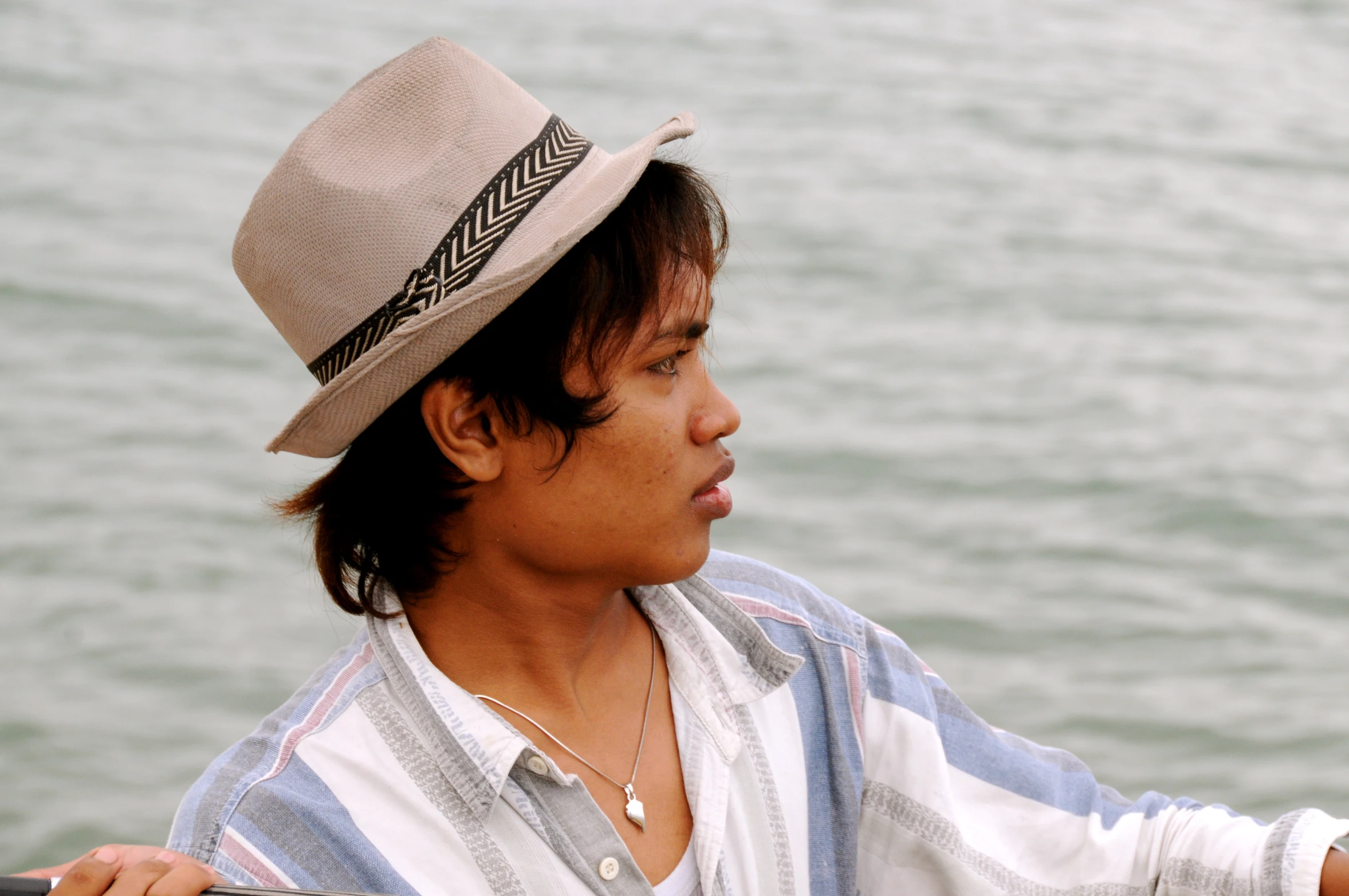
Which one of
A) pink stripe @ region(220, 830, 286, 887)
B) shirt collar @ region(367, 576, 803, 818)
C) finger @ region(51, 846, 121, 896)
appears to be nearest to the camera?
finger @ region(51, 846, 121, 896)

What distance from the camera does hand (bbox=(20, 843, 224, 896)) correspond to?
1244 mm

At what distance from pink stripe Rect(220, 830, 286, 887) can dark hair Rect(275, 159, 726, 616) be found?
0.28 m

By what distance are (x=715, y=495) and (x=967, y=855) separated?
0.44 meters

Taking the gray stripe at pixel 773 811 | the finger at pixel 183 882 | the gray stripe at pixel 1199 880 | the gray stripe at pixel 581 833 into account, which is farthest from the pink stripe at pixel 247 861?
the gray stripe at pixel 1199 880

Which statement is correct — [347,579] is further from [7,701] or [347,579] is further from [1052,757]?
[7,701]

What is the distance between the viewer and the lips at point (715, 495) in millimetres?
1605

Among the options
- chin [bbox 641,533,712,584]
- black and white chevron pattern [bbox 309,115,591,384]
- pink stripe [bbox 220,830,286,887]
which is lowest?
pink stripe [bbox 220,830,286,887]

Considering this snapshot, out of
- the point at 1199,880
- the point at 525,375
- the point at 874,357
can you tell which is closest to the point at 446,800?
the point at 525,375

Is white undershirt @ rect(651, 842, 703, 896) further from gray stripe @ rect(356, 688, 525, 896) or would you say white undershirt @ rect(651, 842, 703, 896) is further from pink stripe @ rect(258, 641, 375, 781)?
pink stripe @ rect(258, 641, 375, 781)

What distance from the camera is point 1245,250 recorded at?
270 inches

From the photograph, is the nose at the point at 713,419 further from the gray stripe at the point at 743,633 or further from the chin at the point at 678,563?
the gray stripe at the point at 743,633

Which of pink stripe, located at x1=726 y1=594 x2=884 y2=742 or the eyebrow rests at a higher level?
the eyebrow

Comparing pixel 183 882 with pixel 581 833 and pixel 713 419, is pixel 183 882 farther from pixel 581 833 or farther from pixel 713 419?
pixel 713 419

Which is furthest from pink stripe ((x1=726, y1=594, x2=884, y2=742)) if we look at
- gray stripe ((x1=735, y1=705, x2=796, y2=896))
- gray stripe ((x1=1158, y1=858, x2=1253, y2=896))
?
gray stripe ((x1=1158, y1=858, x2=1253, y2=896))
